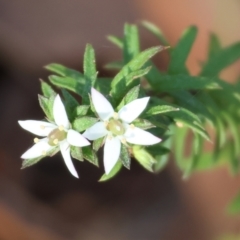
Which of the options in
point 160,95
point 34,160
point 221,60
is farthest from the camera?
point 221,60

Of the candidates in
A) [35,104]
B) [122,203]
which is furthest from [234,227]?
[35,104]

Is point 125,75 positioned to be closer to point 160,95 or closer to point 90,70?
point 90,70

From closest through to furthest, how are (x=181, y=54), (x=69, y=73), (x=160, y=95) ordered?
(x=69, y=73), (x=160, y=95), (x=181, y=54)

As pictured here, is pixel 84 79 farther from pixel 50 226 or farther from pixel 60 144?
pixel 50 226

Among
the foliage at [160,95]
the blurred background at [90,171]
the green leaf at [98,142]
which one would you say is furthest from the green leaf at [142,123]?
the blurred background at [90,171]

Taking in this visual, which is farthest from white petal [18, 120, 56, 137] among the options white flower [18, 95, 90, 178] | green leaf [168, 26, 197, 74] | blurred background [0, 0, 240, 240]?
blurred background [0, 0, 240, 240]

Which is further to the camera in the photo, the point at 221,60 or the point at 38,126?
the point at 221,60

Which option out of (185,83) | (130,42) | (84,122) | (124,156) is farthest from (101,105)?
(130,42)
